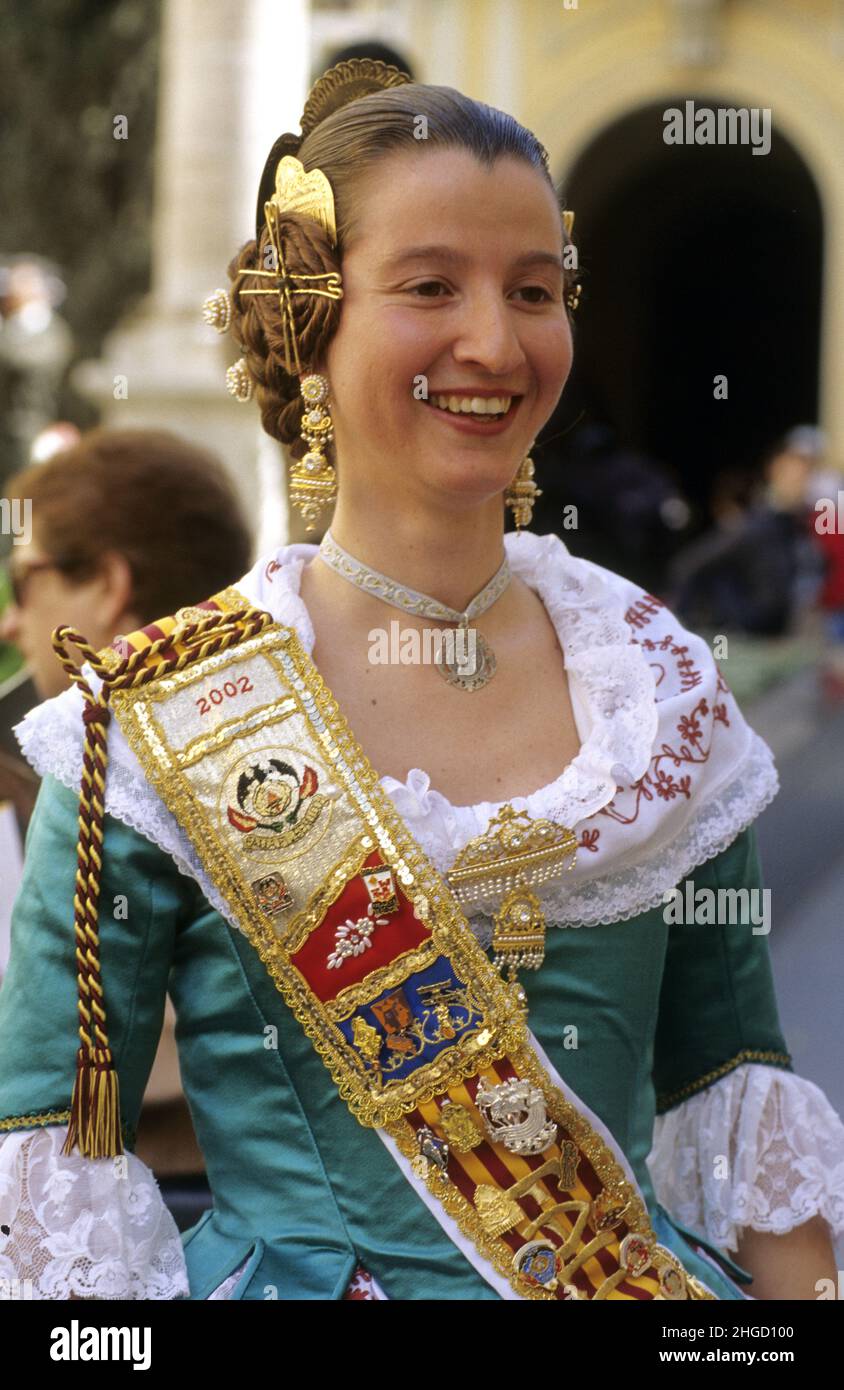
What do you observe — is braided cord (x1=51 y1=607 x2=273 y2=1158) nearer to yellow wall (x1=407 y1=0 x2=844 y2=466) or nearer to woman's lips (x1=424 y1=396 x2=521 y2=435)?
woman's lips (x1=424 y1=396 x2=521 y2=435)

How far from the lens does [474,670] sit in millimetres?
1989

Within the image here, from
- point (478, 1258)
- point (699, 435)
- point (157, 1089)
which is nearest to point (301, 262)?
point (478, 1258)

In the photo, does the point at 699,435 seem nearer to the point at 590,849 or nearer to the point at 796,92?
the point at 796,92

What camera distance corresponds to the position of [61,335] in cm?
1487

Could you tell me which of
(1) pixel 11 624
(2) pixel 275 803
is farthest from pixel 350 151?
(1) pixel 11 624

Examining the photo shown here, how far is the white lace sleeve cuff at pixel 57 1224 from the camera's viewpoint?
1764 millimetres

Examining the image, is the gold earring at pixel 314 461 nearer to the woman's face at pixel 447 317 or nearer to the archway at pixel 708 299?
the woman's face at pixel 447 317

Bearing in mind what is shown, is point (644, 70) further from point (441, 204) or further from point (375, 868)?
point (375, 868)

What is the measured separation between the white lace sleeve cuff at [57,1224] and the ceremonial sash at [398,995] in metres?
0.24

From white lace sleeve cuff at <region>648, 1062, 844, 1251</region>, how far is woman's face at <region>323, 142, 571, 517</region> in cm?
70

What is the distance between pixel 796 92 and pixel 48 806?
1368 cm

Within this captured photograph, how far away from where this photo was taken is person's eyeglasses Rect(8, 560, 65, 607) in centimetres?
297

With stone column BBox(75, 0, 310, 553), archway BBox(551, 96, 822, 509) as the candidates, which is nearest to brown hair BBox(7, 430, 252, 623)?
stone column BBox(75, 0, 310, 553)

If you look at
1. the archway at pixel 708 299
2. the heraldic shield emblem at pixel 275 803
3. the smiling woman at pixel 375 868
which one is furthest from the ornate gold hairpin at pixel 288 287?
the archway at pixel 708 299
